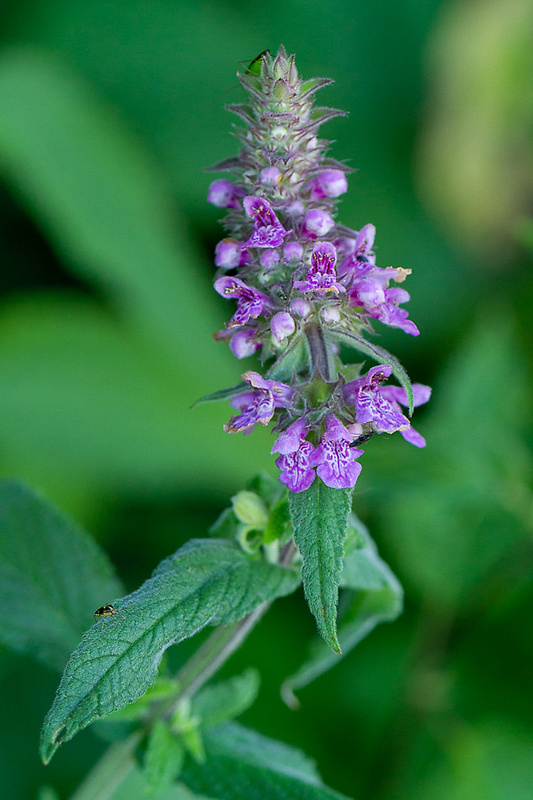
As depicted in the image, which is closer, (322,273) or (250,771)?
(322,273)

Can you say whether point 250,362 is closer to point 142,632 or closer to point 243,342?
point 243,342

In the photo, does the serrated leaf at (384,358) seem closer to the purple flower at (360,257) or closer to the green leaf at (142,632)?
the purple flower at (360,257)

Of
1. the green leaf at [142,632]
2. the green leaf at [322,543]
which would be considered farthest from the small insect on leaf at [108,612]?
the green leaf at [322,543]

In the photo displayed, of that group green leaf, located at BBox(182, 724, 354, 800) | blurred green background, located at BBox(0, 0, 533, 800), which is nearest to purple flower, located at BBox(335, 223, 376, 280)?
green leaf, located at BBox(182, 724, 354, 800)

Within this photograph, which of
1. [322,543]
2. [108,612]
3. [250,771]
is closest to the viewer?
[322,543]

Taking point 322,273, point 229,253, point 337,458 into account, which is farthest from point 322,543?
point 229,253

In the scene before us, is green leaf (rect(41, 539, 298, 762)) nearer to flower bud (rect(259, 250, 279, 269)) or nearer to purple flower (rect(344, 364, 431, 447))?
purple flower (rect(344, 364, 431, 447))
